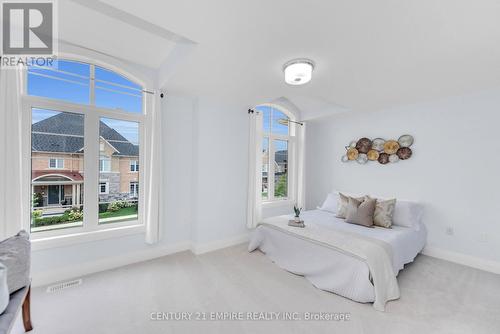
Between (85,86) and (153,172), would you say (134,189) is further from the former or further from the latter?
(85,86)

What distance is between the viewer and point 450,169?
3.05 metres

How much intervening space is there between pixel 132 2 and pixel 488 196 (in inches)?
175

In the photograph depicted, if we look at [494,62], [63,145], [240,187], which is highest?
[494,62]

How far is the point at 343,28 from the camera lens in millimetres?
1660

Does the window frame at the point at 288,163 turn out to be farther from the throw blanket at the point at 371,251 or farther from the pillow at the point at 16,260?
the pillow at the point at 16,260

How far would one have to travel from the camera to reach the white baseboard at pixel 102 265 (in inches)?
88.0

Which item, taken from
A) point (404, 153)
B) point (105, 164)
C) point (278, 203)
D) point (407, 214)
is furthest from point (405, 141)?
point (105, 164)

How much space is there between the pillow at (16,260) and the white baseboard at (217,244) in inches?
73.9

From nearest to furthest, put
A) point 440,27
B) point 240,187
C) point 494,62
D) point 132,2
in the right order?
point 132,2 < point 440,27 < point 494,62 < point 240,187

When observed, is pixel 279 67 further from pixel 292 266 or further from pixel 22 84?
pixel 22 84

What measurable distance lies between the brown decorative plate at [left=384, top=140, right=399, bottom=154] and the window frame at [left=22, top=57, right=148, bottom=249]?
3.85m

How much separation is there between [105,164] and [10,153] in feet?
2.69

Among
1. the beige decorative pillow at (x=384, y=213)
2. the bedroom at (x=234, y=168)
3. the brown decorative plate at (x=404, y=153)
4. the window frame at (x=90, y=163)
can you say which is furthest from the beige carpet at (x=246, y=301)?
the brown decorative plate at (x=404, y=153)

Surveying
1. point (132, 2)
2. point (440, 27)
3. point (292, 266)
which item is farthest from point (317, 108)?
point (132, 2)
